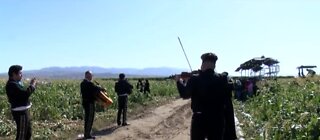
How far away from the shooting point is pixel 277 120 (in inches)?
398

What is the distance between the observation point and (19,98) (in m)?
9.67

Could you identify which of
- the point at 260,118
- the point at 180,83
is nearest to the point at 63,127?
the point at 260,118

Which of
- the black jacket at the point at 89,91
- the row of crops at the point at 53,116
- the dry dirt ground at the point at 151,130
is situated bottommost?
the dry dirt ground at the point at 151,130

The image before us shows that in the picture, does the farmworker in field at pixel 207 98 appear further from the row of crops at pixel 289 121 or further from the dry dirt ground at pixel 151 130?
the dry dirt ground at pixel 151 130

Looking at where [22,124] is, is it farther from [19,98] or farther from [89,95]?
[89,95]

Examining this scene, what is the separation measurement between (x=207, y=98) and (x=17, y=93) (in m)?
4.30

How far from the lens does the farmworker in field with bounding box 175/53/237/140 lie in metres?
6.96

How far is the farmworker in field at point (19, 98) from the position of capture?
9.59 metres

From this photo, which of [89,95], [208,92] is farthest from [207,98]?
[89,95]

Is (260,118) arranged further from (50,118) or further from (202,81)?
(50,118)

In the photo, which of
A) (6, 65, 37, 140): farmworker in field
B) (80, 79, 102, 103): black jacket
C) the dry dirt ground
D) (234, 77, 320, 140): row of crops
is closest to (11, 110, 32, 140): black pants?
(6, 65, 37, 140): farmworker in field

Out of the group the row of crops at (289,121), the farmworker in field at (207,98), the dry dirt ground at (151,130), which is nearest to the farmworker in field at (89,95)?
the dry dirt ground at (151,130)

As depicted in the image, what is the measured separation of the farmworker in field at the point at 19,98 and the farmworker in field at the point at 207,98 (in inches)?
151

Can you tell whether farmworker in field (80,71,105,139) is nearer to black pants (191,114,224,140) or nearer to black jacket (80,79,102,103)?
black jacket (80,79,102,103)
